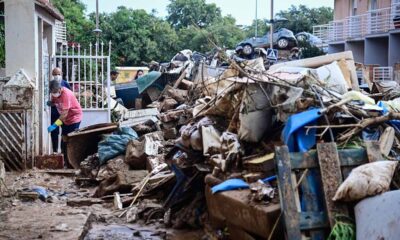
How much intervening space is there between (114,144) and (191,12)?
4926cm

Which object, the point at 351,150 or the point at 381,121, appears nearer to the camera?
the point at 351,150

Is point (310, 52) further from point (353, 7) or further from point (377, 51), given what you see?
point (353, 7)

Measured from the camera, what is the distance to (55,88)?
12.5 meters

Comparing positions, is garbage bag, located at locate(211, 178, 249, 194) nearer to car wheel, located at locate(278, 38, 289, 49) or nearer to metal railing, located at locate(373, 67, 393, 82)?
metal railing, located at locate(373, 67, 393, 82)

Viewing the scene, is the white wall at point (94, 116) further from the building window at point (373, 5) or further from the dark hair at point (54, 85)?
the building window at point (373, 5)

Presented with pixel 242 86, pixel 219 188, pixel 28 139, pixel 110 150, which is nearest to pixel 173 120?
pixel 110 150

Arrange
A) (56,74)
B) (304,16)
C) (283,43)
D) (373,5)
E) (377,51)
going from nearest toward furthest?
(56,74) → (377,51) → (373,5) → (283,43) → (304,16)

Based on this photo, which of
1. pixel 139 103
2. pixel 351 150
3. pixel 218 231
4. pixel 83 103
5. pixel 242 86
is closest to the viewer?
pixel 351 150

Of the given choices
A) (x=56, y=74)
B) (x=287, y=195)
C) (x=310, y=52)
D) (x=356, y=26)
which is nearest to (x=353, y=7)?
(x=356, y=26)

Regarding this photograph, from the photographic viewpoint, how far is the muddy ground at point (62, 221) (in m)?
7.31

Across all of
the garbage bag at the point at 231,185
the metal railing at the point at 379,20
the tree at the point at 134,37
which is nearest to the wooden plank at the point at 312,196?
the garbage bag at the point at 231,185

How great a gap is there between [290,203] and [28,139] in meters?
7.37

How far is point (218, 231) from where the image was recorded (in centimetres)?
697

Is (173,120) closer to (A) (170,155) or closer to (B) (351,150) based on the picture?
(A) (170,155)
